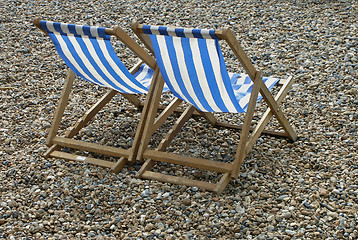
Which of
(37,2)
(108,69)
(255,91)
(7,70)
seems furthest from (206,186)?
(37,2)

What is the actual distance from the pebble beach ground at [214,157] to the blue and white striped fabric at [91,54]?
52 centimetres

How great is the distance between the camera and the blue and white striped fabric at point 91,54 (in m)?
3.26

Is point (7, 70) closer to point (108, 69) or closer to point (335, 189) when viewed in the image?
point (108, 69)

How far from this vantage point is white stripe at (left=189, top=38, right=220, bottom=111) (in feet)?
10.1

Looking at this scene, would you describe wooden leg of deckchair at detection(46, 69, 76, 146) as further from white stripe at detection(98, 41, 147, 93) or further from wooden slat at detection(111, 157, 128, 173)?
wooden slat at detection(111, 157, 128, 173)

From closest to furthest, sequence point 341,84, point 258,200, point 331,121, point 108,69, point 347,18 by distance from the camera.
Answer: point 258,200 < point 108,69 < point 331,121 < point 341,84 < point 347,18

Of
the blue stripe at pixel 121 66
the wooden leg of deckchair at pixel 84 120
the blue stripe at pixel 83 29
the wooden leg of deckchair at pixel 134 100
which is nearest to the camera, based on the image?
the blue stripe at pixel 83 29

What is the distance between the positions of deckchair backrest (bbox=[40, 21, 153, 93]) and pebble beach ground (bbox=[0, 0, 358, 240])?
520 mm

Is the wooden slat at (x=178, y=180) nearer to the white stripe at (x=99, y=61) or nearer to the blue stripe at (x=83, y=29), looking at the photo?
the white stripe at (x=99, y=61)

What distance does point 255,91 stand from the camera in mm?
3303

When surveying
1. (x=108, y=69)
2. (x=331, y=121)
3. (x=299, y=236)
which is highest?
(x=108, y=69)

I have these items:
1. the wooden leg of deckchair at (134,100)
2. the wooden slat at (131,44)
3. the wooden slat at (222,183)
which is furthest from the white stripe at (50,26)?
the wooden slat at (222,183)

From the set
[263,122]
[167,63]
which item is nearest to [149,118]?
[167,63]

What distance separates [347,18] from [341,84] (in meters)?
1.62
